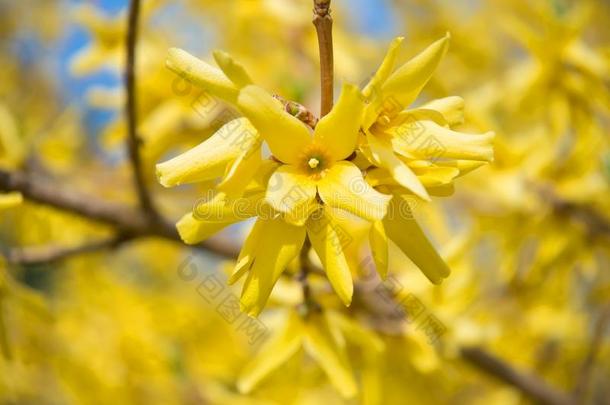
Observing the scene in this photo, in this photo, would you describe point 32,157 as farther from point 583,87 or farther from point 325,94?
point 583,87

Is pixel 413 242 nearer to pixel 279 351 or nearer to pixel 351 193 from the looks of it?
pixel 351 193

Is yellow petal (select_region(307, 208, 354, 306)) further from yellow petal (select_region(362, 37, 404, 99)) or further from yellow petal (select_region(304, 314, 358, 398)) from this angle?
yellow petal (select_region(304, 314, 358, 398))

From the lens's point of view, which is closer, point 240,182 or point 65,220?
point 240,182

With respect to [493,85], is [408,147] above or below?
above

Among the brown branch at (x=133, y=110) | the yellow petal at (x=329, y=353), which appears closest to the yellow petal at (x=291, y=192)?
the yellow petal at (x=329, y=353)

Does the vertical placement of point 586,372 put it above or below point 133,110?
below

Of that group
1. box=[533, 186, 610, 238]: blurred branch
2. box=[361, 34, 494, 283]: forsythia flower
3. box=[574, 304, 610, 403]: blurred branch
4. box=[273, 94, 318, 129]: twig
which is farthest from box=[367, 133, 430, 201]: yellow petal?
box=[533, 186, 610, 238]: blurred branch

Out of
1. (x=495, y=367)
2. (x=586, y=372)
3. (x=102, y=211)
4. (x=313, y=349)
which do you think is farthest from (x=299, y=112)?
(x=586, y=372)

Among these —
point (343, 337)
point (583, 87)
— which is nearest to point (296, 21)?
point (583, 87)
